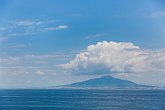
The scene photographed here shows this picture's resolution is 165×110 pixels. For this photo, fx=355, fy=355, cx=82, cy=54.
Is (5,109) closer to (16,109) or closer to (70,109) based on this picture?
(16,109)

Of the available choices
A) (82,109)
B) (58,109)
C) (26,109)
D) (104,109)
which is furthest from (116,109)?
(26,109)

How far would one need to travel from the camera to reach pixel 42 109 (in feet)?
325

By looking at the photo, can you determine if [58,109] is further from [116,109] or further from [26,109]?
[116,109]

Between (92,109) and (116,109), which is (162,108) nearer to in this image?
(116,109)

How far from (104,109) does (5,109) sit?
2750 cm

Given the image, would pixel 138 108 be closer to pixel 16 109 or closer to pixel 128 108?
pixel 128 108

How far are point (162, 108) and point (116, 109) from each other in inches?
491

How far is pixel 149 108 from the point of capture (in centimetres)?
9562

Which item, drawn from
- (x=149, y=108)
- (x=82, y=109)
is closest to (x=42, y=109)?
(x=82, y=109)

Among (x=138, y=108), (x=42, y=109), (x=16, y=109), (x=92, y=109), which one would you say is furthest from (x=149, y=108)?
(x=16, y=109)

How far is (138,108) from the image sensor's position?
95312mm

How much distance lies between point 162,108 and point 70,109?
24915 mm

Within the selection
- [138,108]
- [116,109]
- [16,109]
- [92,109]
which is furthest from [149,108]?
[16,109]

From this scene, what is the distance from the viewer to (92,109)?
311ft
